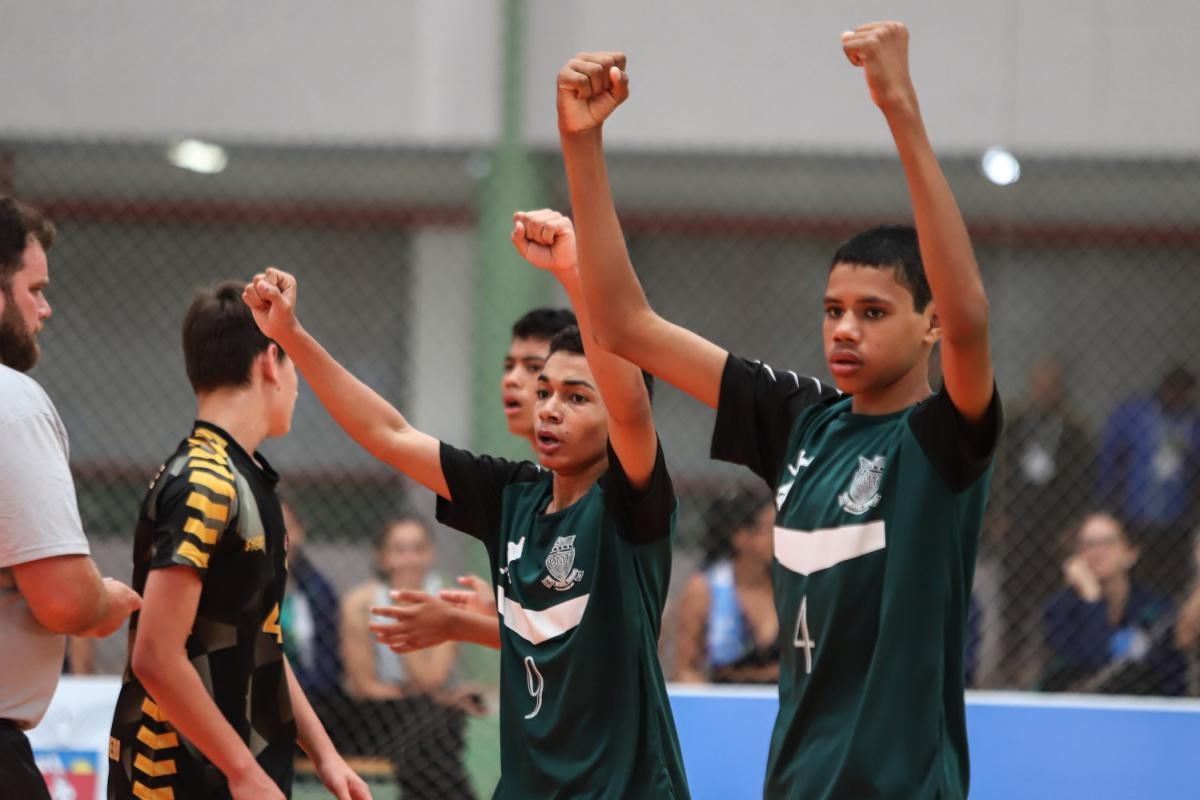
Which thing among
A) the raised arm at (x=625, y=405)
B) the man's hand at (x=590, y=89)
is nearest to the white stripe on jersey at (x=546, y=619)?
the raised arm at (x=625, y=405)

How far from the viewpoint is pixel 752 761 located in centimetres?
446

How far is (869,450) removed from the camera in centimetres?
244

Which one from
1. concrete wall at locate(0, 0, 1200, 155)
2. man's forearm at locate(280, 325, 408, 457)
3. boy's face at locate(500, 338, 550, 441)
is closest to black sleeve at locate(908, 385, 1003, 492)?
man's forearm at locate(280, 325, 408, 457)

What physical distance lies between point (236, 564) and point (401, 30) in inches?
210

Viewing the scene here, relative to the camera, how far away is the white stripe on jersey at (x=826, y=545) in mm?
2363

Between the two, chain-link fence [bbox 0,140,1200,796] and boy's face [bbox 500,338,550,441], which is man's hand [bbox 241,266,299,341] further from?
chain-link fence [bbox 0,140,1200,796]

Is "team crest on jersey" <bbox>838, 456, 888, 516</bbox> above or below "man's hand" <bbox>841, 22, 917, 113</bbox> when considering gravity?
below

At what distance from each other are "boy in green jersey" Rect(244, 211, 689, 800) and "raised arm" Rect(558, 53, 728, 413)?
0.16 meters

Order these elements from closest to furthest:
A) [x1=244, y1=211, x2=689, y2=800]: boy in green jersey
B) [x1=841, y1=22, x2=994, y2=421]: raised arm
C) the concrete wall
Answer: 1. [x1=841, y1=22, x2=994, y2=421]: raised arm
2. [x1=244, y1=211, x2=689, y2=800]: boy in green jersey
3. the concrete wall

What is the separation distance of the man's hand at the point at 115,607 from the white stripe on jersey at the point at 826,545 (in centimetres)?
129

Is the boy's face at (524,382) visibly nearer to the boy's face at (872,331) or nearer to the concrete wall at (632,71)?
the boy's face at (872,331)

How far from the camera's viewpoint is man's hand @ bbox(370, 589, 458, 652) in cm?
331

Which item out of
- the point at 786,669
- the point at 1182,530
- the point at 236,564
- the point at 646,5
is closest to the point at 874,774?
the point at 786,669

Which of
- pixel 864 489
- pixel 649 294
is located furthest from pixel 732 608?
pixel 864 489
